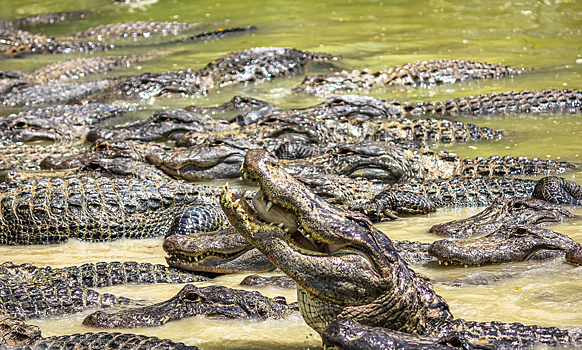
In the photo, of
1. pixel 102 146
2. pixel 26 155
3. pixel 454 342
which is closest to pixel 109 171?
pixel 102 146

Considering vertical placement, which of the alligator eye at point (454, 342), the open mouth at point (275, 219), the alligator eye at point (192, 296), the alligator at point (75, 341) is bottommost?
the alligator eye at point (192, 296)

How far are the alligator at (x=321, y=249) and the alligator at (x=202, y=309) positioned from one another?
0.73 m

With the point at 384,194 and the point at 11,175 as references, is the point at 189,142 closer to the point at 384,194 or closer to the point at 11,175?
the point at 11,175

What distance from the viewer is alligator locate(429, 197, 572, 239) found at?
5027mm

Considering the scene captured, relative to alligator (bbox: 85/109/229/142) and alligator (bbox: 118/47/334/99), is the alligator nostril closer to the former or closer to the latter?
alligator (bbox: 85/109/229/142)

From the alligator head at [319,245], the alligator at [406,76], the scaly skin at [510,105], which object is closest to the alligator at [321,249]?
the alligator head at [319,245]

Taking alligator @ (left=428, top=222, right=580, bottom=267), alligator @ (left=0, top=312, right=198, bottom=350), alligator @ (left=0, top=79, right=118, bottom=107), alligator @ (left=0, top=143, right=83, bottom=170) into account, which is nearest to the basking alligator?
alligator @ (left=0, top=143, right=83, bottom=170)

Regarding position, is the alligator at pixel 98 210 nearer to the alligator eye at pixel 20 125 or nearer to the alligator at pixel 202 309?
the alligator at pixel 202 309

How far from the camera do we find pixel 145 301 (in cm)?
385

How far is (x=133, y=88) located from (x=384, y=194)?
678 cm

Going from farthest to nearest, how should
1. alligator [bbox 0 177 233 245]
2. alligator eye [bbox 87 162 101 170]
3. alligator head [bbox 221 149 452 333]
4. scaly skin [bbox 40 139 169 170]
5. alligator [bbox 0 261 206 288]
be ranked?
scaly skin [bbox 40 139 169 170]
alligator eye [bbox 87 162 101 170]
alligator [bbox 0 177 233 245]
alligator [bbox 0 261 206 288]
alligator head [bbox 221 149 452 333]

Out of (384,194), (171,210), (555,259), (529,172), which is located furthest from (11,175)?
(529,172)

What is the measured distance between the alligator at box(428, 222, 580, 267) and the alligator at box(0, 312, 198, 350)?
7.14 ft

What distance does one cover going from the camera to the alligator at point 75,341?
2848mm
